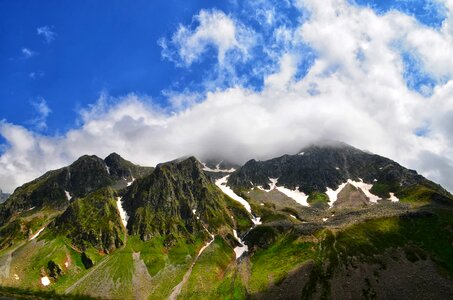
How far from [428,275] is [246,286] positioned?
86.5 m

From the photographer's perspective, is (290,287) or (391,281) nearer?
(391,281)

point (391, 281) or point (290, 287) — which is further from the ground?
point (290, 287)

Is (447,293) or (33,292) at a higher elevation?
(33,292)

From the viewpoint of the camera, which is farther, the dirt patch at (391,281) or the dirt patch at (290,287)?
the dirt patch at (290,287)

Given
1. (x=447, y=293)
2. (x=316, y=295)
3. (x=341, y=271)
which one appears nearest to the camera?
(x=447, y=293)

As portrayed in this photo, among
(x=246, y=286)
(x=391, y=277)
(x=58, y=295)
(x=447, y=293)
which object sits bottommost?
(x=447, y=293)

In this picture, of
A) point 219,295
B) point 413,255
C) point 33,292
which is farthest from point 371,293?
A: point 33,292

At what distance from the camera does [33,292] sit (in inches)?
7707

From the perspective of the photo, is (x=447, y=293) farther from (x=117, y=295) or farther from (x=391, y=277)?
(x=117, y=295)

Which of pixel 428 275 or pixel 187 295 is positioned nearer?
pixel 428 275

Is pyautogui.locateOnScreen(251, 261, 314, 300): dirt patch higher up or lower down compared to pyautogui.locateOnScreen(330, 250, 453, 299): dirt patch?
Result: higher up

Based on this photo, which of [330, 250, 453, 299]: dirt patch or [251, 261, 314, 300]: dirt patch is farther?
[251, 261, 314, 300]: dirt patch

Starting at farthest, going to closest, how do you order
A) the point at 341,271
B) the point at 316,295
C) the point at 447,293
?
1. the point at 341,271
2. the point at 316,295
3. the point at 447,293

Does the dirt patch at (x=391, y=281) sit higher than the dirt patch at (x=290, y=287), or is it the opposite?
the dirt patch at (x=290, y=287)
